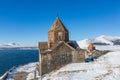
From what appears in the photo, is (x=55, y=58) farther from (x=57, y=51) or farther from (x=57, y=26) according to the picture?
(x=57, y=26)

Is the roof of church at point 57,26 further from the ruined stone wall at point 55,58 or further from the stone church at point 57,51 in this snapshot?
the ruined stone wall at point 55,58

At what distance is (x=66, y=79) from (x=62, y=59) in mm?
10653

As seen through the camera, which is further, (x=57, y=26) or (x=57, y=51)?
(x=57, y=26)

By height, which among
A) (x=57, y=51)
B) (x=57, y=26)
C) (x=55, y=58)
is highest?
(x=57, y=26)

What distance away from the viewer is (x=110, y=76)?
86.4 ft

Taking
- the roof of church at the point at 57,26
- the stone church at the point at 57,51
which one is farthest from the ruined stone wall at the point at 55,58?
the roof of church at the point at 57,26

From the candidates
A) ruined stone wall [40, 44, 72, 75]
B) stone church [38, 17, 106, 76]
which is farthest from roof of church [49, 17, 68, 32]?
ruined stone wall [40, 44, 72, 75]

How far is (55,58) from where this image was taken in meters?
37.2

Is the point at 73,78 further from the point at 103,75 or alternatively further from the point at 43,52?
the point at 43,52

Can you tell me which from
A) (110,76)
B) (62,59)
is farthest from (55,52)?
(110,76)

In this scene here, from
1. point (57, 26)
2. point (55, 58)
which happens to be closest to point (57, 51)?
point (55, 58)

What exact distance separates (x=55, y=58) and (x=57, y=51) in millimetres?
1388

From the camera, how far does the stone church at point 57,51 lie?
120ft

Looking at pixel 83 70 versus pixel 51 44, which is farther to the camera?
pixel 51 44
